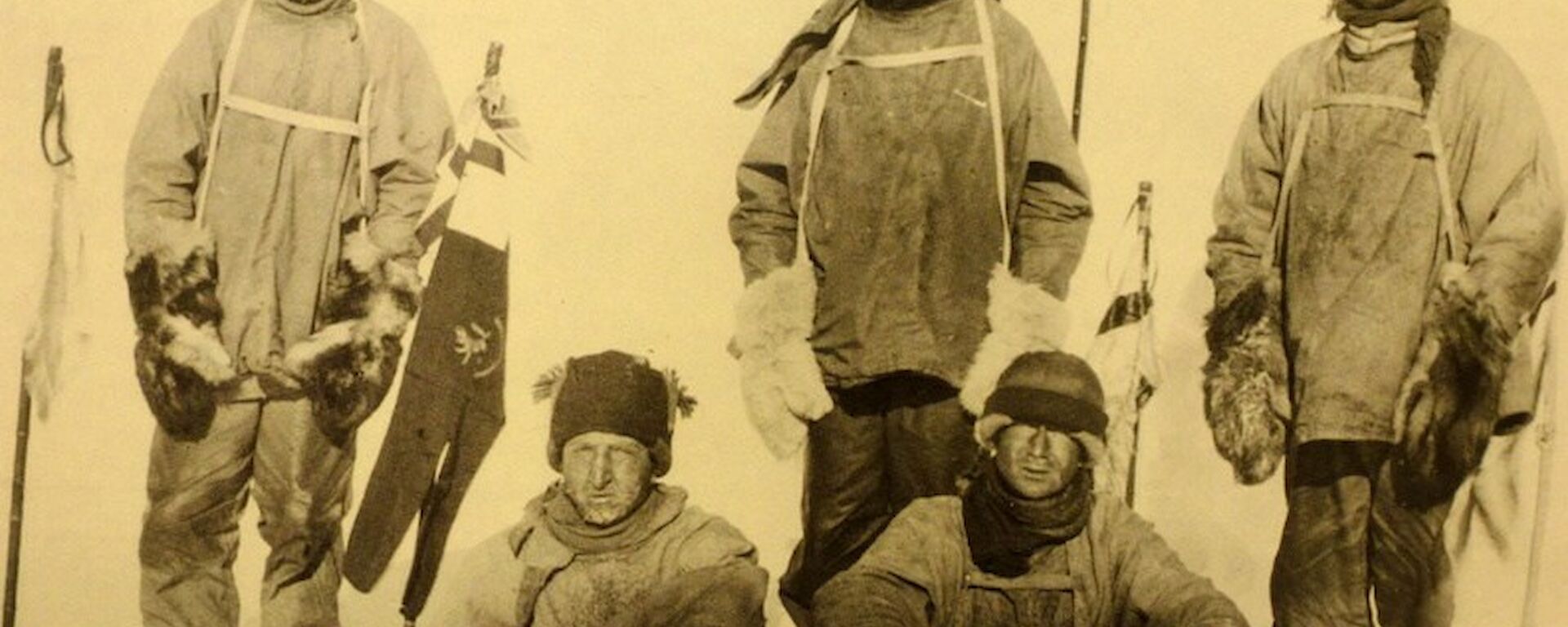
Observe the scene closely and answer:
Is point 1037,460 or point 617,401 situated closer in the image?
point 1037,460

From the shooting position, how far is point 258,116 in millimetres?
3750

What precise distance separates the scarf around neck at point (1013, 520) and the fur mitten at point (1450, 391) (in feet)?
1.93

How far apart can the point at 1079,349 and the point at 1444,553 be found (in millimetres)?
732

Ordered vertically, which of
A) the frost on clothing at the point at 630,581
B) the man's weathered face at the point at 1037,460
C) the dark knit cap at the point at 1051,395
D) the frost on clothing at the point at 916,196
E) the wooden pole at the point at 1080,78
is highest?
the wooden pole at the point at 1080,78

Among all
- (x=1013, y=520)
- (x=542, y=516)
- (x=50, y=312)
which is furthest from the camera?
(x=50, y=312)

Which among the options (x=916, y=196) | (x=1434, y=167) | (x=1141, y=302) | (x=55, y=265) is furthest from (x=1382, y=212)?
(x=55, y=265)

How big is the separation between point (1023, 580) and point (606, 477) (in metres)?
0.75

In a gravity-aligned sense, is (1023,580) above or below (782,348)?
below

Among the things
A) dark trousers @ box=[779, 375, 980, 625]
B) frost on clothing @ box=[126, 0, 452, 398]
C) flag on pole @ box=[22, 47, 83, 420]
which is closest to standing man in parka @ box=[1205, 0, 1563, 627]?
dark trousers @ box=[779, 375, 980, 625]

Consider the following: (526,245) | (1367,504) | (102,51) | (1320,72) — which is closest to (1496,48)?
(1320,72)

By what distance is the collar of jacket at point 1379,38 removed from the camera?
3672 millimetres

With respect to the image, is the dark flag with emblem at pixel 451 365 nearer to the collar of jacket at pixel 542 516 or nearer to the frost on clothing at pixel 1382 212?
the collar of jacket at pixel 542 516

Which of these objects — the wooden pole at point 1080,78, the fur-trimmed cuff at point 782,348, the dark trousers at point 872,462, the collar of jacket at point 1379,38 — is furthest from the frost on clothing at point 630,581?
the collar of jacket at point 1379,38

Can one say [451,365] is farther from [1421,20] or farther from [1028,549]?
[1421,20]
